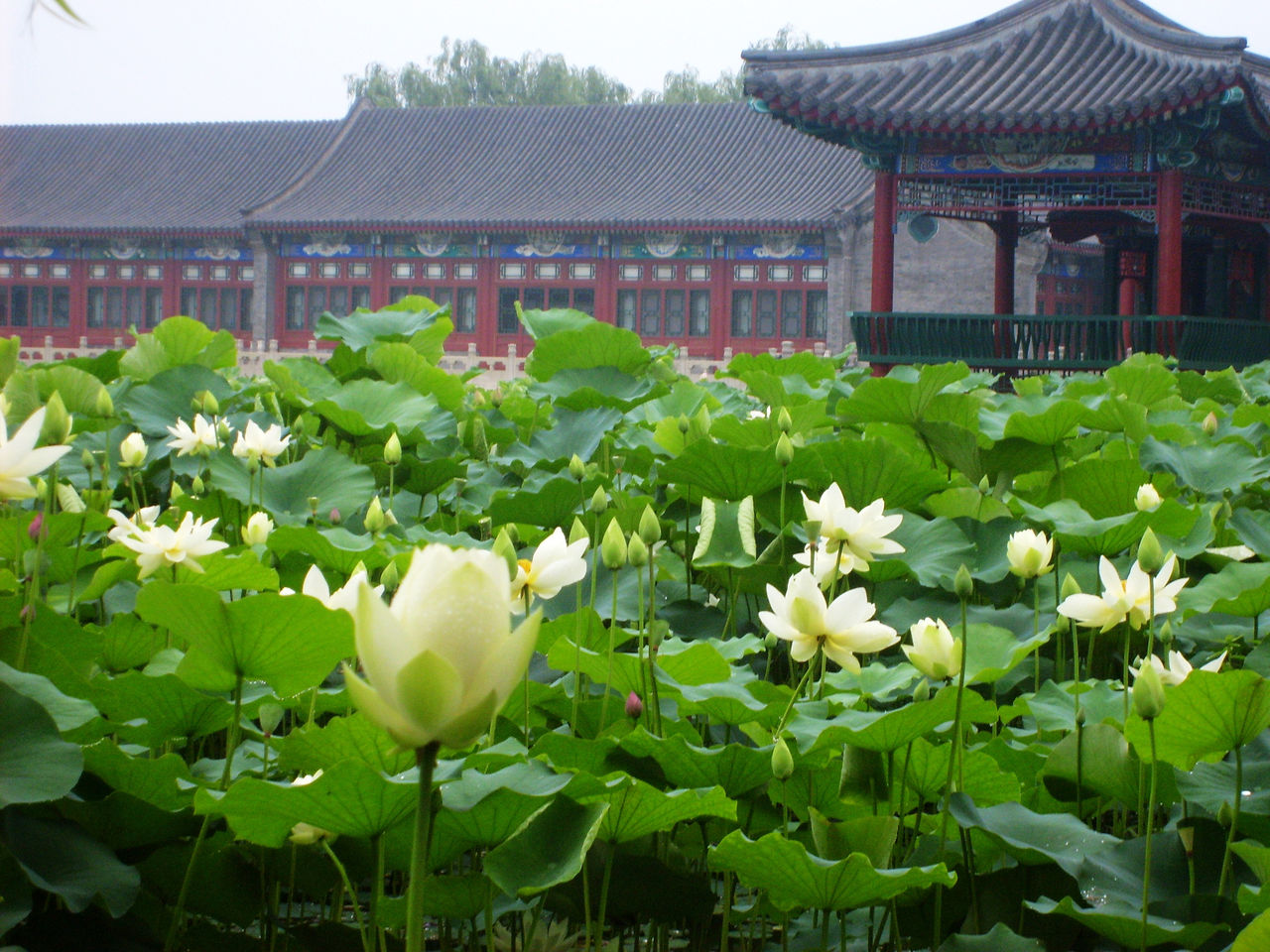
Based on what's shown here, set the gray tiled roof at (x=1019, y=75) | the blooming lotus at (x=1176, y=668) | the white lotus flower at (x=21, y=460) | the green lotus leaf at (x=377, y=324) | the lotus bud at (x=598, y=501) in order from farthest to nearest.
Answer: the gray tiled roof at (x=1019, y=75)
the green lotus leaf at (x=377, y=324)
the lotus bud at (x=598, y=501)
the blooming lotus at (x=1176, y=668)
the white lotus flower at (x=21, y=460)

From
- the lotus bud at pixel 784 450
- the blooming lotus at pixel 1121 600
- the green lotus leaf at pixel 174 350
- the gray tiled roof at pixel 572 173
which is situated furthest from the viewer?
the gray tiled roof at pixel 572 173

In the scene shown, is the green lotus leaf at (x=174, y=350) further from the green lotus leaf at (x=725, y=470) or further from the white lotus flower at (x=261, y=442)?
the green lotus leaf at (x=725, y=470)

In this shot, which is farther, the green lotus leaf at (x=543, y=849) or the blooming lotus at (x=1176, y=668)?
the blooming lotus at (x=1176, y=668)

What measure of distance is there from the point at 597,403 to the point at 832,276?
13.2 meters

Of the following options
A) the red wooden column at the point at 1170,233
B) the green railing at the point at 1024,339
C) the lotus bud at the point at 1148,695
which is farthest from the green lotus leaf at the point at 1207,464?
the red wooden column at the point at 1170,233

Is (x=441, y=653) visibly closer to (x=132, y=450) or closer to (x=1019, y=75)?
(x=132, y=450)

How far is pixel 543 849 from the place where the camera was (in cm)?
77

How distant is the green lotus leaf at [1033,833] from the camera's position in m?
0.84

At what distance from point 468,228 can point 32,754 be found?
49.8 feet

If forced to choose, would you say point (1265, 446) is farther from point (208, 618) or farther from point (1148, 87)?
point (1148, 87)

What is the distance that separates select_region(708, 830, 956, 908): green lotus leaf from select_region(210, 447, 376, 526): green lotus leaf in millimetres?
938

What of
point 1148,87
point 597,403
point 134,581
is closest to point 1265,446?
point 597,403

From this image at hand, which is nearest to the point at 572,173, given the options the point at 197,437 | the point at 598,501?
the point at 197,437

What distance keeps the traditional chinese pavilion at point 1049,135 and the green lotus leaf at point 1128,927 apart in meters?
7.80
